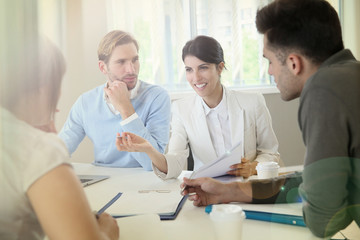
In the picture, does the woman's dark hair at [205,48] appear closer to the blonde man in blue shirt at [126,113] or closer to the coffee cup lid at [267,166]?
the blonde man in blue shirt at [126,113]

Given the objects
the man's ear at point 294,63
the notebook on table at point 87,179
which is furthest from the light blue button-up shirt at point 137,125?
the man's ear at point 294,63

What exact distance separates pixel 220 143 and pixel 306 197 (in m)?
0.28

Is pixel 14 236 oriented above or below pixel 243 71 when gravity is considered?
below

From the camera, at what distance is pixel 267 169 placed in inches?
27.6

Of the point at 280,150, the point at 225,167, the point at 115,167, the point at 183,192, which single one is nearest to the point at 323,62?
the point at 280,150

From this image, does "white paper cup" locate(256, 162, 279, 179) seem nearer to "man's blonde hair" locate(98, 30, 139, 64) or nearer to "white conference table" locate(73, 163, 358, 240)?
"white conference table" locate(73, 163, 358, 240)

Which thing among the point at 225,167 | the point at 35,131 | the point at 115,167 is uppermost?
the point at 35,131

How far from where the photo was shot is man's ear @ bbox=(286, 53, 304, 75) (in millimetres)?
490

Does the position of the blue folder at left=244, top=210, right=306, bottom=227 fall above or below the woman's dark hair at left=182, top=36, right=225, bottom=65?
below

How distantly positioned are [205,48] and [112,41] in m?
0.20

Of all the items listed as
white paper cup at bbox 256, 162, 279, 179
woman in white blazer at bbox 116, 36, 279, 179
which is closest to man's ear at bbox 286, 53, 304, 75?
woman in white blazer at bbox 116, 36, 279, 179

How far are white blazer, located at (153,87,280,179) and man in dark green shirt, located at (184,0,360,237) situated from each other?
13cm

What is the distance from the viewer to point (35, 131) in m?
0.33

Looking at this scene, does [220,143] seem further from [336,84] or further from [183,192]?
[336,84]
